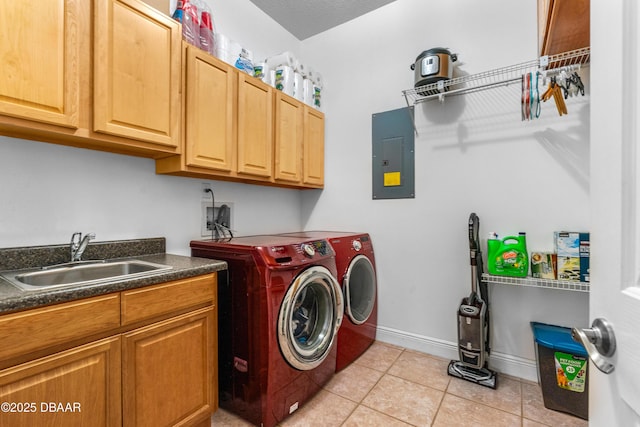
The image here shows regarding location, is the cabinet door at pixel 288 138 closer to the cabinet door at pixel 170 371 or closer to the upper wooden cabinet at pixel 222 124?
the upper wooden cabinet at pixel 222 124

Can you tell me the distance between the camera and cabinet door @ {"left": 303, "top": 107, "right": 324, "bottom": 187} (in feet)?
8.86

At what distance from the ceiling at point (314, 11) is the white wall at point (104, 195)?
0.22m

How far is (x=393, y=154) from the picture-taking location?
2592 millimetres

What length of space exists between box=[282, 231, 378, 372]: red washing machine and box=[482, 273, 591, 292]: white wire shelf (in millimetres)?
895

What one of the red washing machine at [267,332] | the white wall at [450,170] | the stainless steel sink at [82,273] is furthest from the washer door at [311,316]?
the white wall at [450,170]

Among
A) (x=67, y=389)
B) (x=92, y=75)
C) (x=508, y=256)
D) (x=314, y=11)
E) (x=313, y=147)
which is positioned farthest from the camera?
(x=313, y=147)

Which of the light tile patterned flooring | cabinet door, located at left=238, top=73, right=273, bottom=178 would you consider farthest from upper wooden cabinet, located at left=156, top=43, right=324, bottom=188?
the light tile patterned flooring

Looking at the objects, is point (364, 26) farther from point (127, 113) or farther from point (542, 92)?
point (127, 113)

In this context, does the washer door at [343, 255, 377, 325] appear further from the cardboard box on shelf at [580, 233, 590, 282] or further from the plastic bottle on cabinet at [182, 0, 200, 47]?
the plastic bottle on cabinet at [182, 0, 200, 47]

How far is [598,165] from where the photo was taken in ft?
1.98

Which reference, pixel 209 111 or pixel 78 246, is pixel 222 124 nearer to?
pixel 209 111

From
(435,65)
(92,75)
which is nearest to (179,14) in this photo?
(92,75)

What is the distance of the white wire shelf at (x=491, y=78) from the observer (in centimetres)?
169

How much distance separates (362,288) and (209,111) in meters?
1.82
